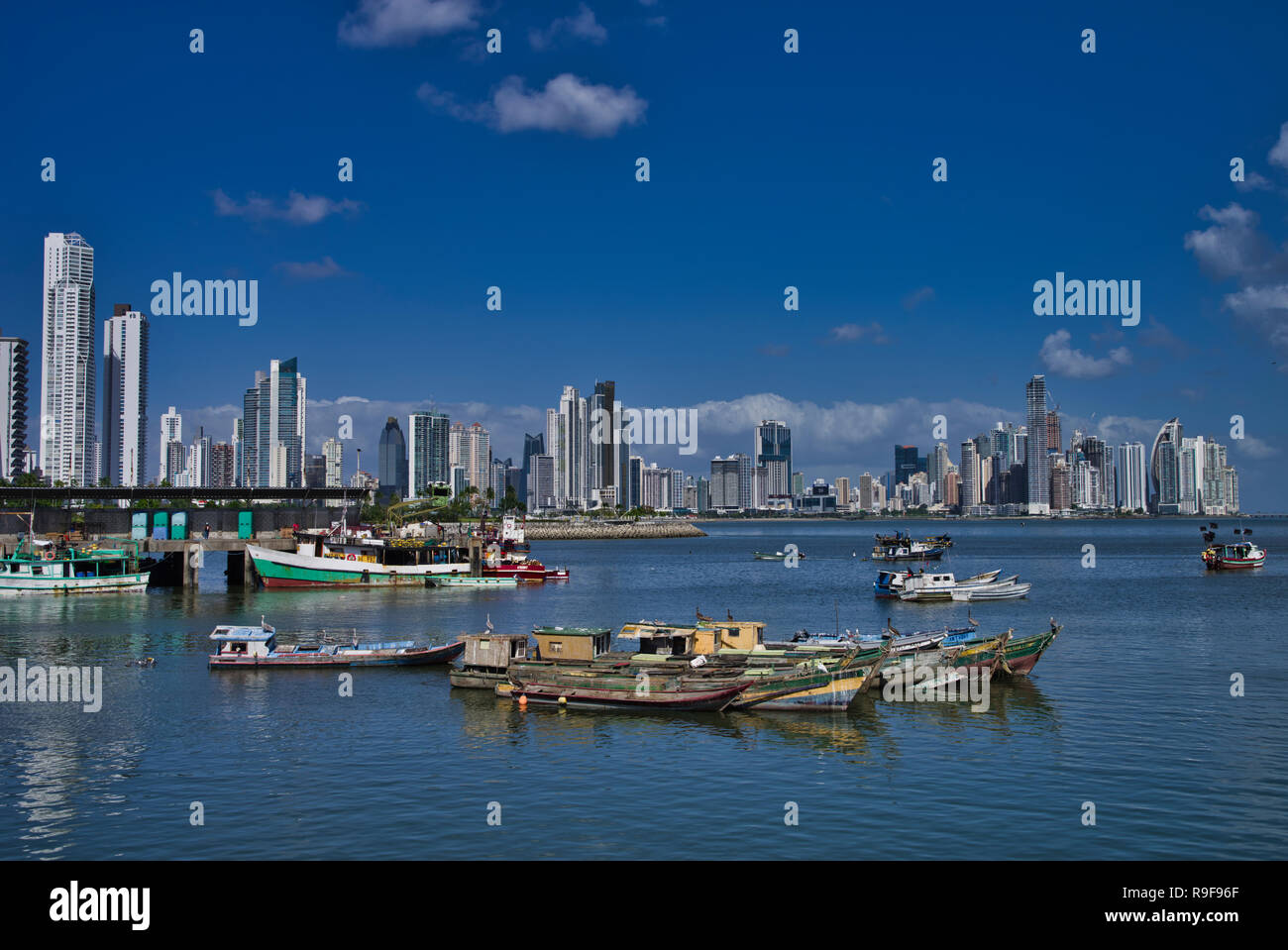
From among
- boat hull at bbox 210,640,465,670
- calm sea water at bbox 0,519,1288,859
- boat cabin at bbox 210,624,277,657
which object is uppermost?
boat cabin at bbox 210,624,277,657

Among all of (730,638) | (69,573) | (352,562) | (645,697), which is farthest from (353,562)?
(645,697)

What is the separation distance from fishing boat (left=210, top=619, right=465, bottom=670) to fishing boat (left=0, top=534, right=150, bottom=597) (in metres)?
43.0

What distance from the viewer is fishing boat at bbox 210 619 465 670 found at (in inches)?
1725

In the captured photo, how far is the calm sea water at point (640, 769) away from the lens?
→ 68.7ft

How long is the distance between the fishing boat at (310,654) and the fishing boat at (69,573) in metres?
43.0

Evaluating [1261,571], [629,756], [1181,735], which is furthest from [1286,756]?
[1261,571]

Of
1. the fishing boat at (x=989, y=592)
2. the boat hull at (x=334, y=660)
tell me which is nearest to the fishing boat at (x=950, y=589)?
the fishing boat at (x=989, y=592)

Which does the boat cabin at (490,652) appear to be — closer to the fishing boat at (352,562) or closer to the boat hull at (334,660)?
the boat hull at (334,660)

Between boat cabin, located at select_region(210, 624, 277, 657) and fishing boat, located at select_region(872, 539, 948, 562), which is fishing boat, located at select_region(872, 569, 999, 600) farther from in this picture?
boat cabin, located at select_region(210, 624, 277, 657)

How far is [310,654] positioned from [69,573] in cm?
4751

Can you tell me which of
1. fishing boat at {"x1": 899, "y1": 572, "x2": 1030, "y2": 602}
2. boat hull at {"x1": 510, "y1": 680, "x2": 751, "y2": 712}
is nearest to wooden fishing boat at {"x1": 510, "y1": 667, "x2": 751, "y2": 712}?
boat hull at {"x1": 510, "y1": 680, "x2": 751, "y2": 712}
